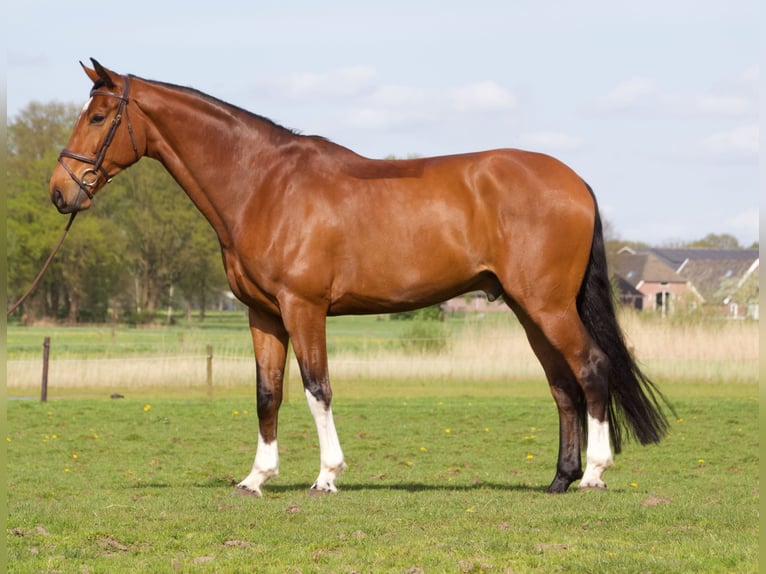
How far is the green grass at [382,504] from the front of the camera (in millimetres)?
5816

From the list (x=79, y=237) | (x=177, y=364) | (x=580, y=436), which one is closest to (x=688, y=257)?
(x=79, y=237)

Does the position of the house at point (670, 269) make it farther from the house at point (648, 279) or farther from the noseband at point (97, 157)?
the noseband at point (97, 157)

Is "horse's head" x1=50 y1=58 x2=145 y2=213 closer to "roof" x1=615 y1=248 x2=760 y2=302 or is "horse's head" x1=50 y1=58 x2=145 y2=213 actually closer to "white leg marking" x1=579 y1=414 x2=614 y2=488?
"white leg marking" x1=579 y1=414 x2=614 y2=488

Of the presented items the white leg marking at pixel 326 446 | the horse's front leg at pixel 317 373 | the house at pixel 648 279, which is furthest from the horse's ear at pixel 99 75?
the house at pixel 648 279

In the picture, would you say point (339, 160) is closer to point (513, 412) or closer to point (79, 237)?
point (513, 412)

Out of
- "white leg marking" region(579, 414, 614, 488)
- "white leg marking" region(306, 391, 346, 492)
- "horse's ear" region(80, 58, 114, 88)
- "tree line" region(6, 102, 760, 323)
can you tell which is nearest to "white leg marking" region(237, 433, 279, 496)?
"white leg marking" region(306, 391, 346, 492)

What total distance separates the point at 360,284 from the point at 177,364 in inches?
778

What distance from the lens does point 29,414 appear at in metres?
19.1

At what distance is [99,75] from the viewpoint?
8.20 m

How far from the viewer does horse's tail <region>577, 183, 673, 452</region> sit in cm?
864

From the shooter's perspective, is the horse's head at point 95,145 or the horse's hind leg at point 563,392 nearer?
the horse's head at point 95,145

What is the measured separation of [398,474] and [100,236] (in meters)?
53.9

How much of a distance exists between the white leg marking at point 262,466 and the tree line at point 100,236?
54435mm

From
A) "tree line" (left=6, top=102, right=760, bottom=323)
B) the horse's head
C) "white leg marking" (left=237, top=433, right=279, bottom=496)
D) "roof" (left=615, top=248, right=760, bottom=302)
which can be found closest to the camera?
the horse's head
